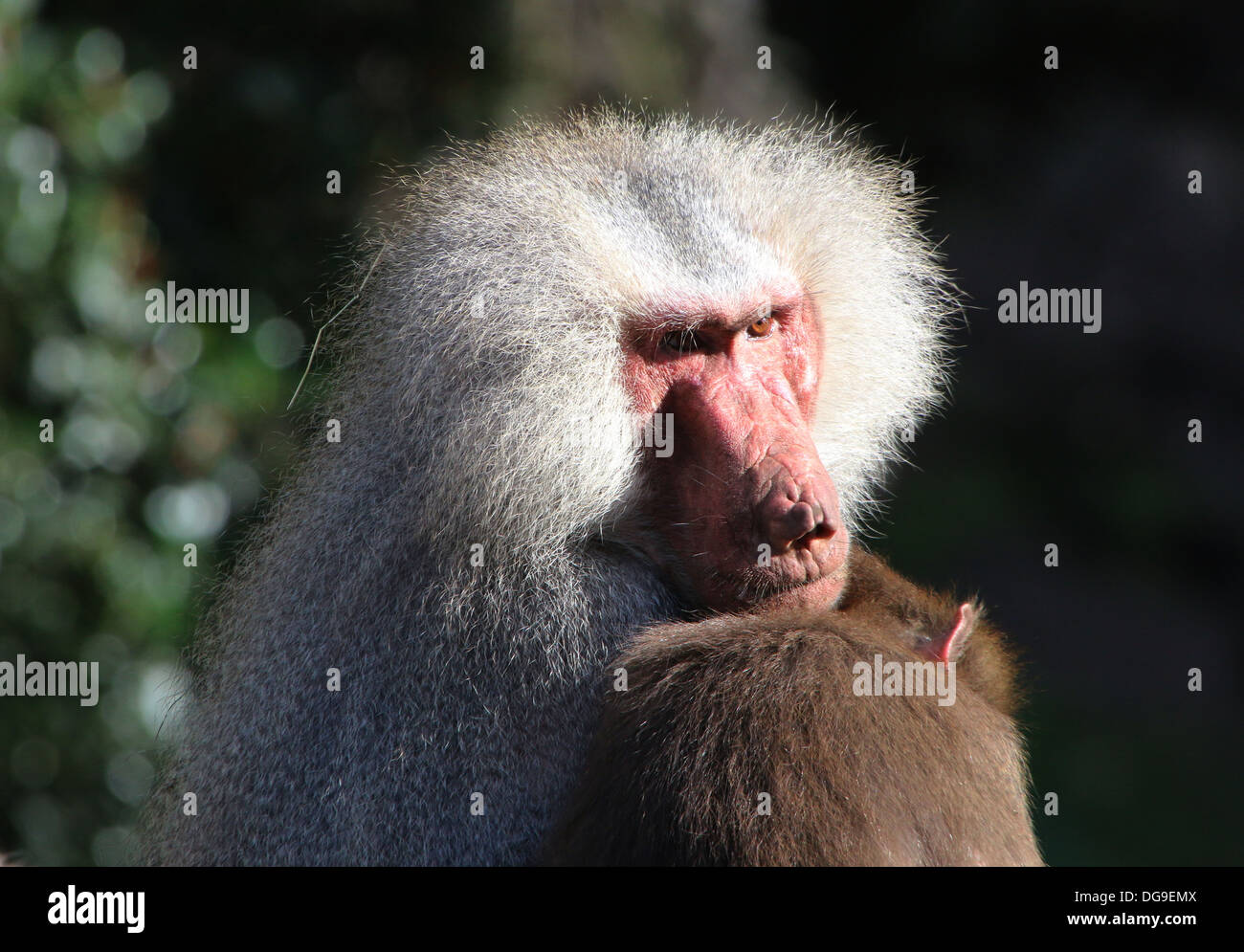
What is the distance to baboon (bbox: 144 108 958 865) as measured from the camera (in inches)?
107

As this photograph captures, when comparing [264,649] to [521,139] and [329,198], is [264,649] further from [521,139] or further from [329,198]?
[329,198]

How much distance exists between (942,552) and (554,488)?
5589 mm

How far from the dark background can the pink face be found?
1.19 meters

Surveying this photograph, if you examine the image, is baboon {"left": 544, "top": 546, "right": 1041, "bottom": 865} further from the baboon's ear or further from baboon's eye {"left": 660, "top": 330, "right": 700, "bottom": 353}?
baboon's eye {"left": 660, "top": 330, "right": 700, "bottom": 353}

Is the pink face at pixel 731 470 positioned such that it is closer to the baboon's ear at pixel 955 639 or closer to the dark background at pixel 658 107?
the baboon's ear at pixel 955 639

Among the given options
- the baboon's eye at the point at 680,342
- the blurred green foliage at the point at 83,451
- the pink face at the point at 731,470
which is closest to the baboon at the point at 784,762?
the pink face at the point at 731,470

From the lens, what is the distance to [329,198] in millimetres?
5906

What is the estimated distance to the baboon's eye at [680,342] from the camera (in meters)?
3.00

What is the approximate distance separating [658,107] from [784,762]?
4.65m

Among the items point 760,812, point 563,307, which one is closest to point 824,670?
point 760,812

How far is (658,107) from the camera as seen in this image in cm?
651

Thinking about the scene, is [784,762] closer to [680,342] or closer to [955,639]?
[955,639]

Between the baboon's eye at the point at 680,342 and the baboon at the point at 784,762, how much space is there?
629 mm

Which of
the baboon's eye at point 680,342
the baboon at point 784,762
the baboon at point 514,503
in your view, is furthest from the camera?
the baboon's eye at point 680,342
